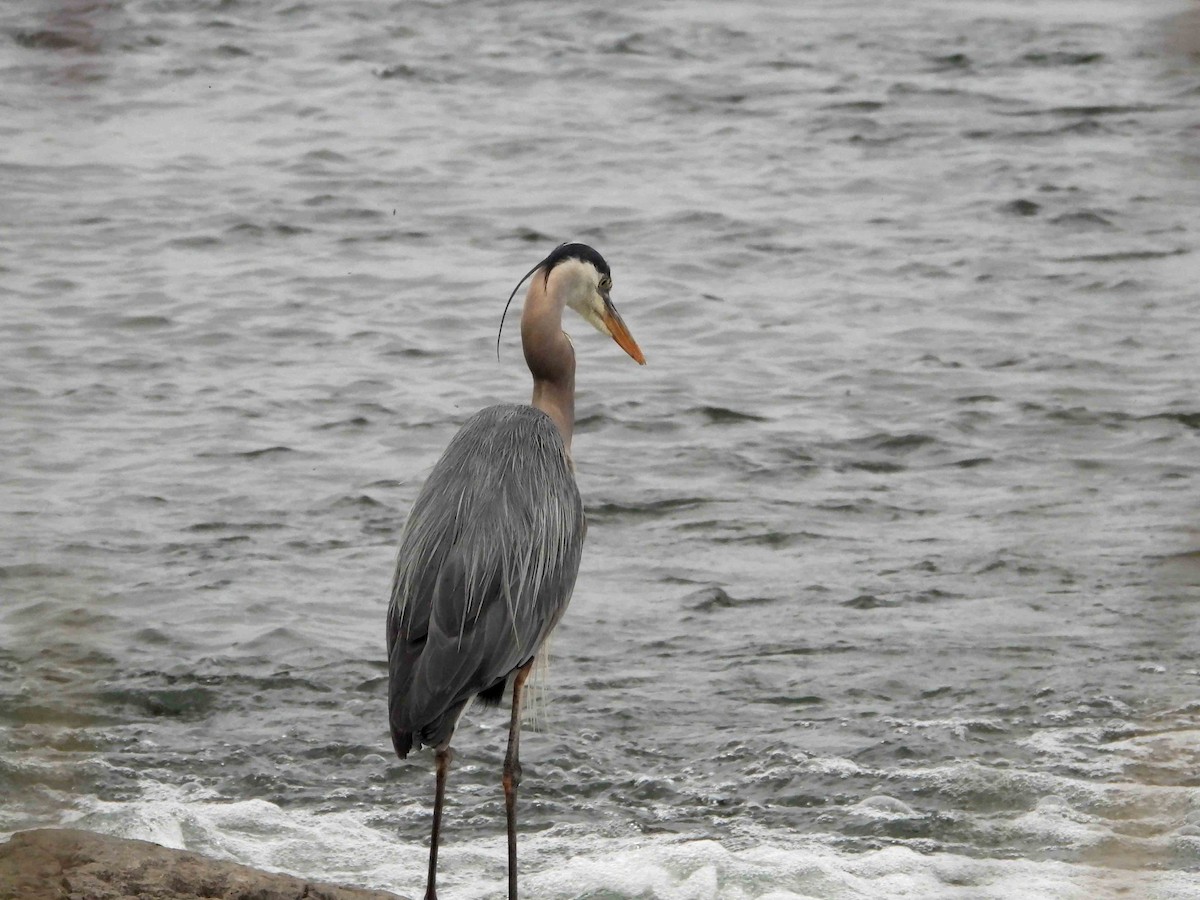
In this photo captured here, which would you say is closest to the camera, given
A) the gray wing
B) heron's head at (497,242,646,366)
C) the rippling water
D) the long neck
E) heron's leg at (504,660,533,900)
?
the gray wing

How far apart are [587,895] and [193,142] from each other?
10.3 metres

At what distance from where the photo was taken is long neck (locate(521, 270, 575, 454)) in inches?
237

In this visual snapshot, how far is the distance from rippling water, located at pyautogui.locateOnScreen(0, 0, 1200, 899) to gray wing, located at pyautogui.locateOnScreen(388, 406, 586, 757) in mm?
851

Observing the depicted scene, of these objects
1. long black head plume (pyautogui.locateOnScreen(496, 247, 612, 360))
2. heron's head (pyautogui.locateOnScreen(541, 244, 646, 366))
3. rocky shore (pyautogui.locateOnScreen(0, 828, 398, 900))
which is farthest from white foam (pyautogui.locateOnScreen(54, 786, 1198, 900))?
heron's head (pyautogui.locateOnScreen(541, 244, 646, 366))

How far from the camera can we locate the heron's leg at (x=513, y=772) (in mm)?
5012

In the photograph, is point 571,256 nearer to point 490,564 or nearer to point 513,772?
point 490,564

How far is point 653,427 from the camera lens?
9859mm

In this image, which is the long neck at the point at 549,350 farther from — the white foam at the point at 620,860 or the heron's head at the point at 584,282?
the white foam at the point at 620,860

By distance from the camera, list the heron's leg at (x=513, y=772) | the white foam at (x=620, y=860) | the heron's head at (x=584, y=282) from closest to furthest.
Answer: the heron's leg at (x=513, y=772)
the white foam at (x=620, y=860)
the heron's head at (x=584, y=282)

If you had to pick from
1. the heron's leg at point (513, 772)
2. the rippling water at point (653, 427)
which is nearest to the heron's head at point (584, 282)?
the heron's leg at point (513, 772)

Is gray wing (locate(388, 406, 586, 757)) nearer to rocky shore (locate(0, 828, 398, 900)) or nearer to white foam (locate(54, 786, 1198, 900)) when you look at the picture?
rocky shore (locate(0, 828, 398, 900))

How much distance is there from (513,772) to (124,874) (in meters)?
1.37

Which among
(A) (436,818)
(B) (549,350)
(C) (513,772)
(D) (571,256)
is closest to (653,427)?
(D) (571,256)

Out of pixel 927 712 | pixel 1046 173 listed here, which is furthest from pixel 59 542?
pixel 1046 173
